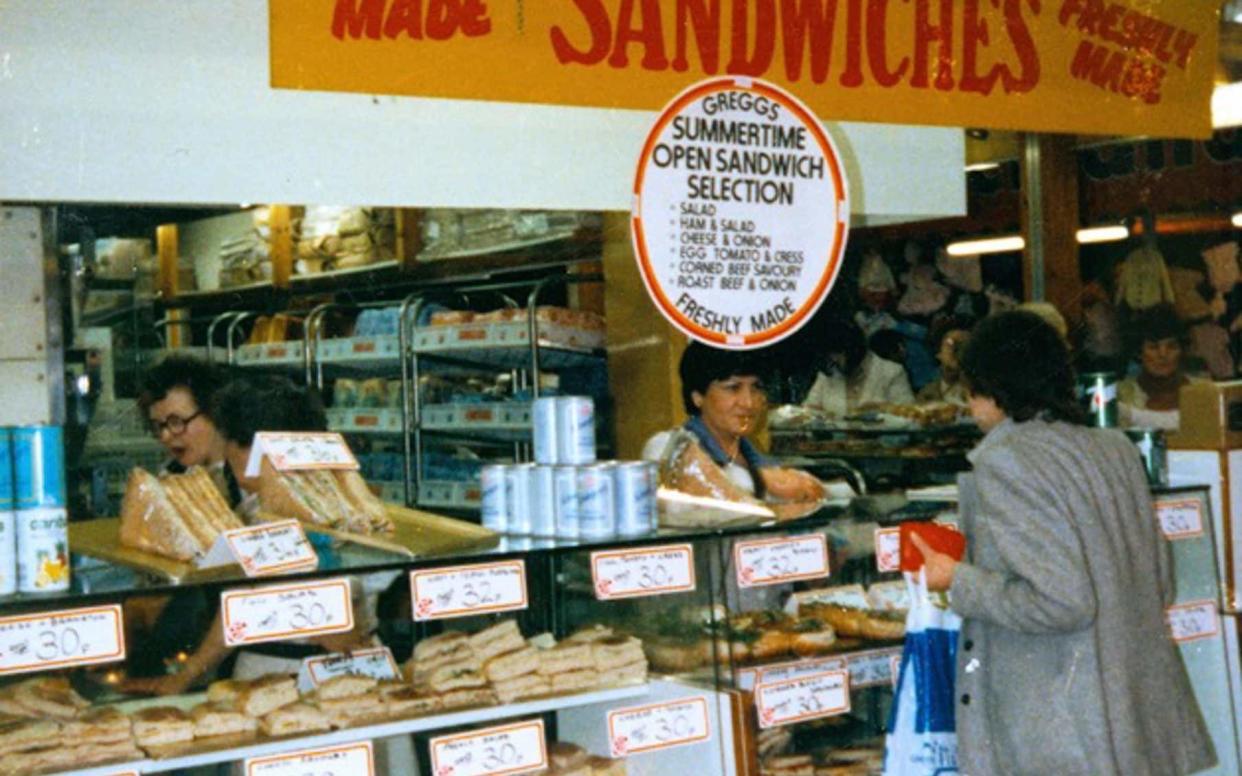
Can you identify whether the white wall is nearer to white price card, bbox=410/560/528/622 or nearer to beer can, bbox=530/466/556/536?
beer can, bbox=530/466/556/536

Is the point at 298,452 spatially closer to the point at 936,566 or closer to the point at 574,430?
the point at 574,430

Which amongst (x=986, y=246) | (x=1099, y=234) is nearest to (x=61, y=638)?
(x=986, y=246)

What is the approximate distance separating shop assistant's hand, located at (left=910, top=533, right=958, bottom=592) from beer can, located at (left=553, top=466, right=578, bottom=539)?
0.73 metres

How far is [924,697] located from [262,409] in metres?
1.88

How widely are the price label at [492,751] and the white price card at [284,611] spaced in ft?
1.08

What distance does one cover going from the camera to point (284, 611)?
254 centimetres

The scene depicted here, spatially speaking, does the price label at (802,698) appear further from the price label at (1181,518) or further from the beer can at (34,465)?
the beer can at (34,465)

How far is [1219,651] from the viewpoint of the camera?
3.97 metres

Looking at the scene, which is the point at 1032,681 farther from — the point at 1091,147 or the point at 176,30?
the point at 1091,147

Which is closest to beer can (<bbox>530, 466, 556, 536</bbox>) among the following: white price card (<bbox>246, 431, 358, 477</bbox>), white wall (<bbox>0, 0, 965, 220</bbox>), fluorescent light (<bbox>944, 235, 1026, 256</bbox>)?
white price card (<bbox>246, 431, 358, 477</bbox>)

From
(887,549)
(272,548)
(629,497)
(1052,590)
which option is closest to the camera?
(272,548)

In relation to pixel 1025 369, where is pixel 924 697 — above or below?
below

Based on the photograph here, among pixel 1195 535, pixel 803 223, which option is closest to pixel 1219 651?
pixel 1195 535

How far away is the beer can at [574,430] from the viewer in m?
3.03
